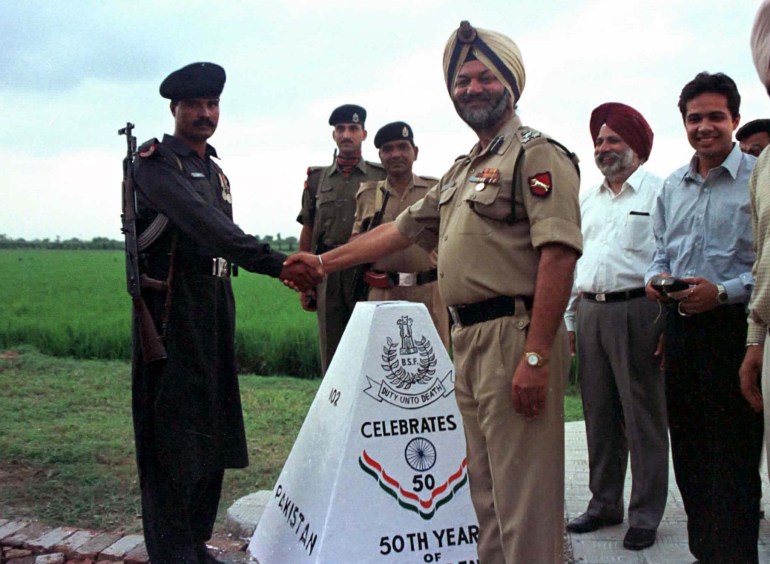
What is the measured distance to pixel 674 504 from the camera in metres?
4.28

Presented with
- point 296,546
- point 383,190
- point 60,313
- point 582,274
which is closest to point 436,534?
point 296,546

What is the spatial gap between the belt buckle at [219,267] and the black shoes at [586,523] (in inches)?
75.9

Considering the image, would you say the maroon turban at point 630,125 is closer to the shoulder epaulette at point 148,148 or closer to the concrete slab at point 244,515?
the shoulder epaulette at point 148,148

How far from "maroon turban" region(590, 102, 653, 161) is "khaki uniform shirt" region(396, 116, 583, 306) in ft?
4.30

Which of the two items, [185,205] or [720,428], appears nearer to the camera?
[720,428]

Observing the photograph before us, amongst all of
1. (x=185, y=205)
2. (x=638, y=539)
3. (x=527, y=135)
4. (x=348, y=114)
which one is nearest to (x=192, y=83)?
(x=185, y=205)

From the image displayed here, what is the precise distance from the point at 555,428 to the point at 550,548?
36 cm

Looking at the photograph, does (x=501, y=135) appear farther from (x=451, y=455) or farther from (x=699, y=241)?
(x=451, y=455)

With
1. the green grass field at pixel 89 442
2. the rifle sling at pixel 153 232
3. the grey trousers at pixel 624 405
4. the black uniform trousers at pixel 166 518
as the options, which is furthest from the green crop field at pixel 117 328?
the rifle sling at pixel 153 232

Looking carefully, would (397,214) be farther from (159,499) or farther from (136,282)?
(159,499)

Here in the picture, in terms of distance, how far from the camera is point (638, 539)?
11.9ft

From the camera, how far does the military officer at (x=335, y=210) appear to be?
18.3ft

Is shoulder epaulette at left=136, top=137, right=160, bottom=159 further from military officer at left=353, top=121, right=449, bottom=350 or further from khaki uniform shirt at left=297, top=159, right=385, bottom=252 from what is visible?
khaki uniform shirt at left=297, top=159, right=385, bottom=252

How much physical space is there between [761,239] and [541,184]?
0.67 m
